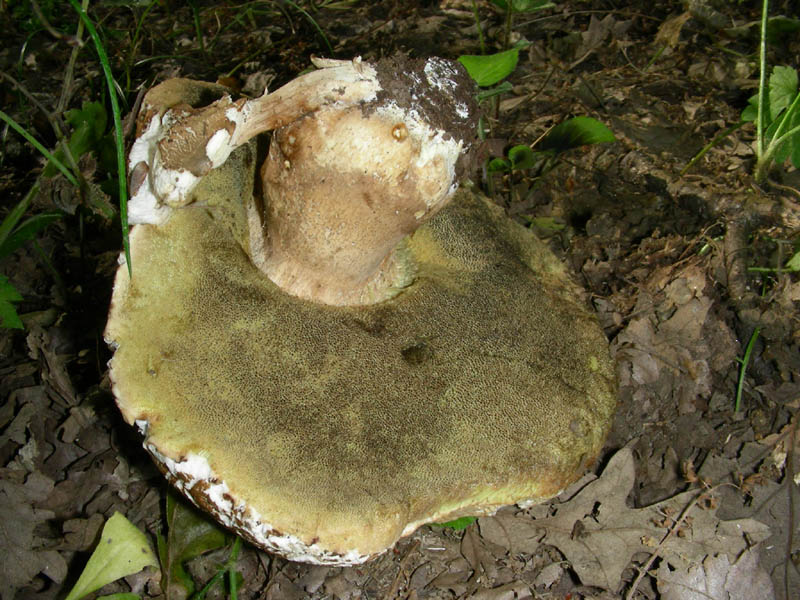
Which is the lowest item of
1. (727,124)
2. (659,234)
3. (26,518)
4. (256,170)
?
(26,518)

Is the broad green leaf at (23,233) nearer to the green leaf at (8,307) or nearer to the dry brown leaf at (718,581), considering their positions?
the green leaf at (8,307)

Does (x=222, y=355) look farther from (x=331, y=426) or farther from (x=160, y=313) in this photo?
(x=331, y=426)

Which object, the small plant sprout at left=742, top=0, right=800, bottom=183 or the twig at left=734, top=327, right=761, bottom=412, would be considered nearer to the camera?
the twig at left=734, top=327, right=761, bottom=412

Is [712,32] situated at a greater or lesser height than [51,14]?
greater

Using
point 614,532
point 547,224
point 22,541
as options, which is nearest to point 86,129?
point 22,541

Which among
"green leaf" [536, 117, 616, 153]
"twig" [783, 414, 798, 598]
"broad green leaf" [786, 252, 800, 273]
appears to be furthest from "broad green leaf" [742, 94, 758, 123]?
"twig" [783, 414, 798, 598]

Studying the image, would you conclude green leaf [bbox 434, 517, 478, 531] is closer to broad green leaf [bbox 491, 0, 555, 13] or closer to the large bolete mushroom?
the large bolete mushroom

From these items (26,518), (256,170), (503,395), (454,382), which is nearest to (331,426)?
(454,382)

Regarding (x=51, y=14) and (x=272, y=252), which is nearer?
(x=272, y=252)

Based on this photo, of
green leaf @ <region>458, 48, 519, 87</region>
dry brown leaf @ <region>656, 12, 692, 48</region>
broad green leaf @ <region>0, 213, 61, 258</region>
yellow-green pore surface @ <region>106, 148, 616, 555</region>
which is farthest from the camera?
dry brown leaf @ <region>656, 12, 692, 48</region>
